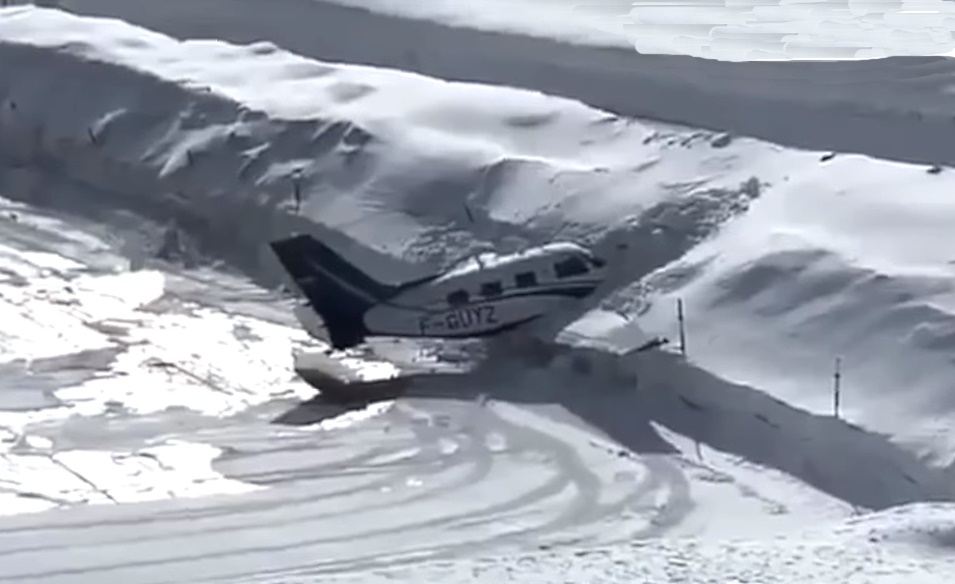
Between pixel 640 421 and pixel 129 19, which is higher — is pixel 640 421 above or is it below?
below

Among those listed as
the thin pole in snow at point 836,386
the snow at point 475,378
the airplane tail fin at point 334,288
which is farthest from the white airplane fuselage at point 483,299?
the thin pole in snow at point 836,386

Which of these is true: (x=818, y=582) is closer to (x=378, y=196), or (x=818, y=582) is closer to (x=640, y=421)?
(x=640, y=421)

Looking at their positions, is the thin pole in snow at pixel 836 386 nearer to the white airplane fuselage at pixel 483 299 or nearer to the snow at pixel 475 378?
the snow at pixel 475 378

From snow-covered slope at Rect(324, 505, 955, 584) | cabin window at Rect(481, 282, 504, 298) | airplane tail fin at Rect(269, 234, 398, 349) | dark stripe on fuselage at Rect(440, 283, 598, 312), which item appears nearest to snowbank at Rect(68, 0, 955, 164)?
dark stripe on fuselage at Rect(440, 283, 598, 312)

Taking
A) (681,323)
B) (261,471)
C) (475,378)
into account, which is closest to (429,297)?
(475,378)

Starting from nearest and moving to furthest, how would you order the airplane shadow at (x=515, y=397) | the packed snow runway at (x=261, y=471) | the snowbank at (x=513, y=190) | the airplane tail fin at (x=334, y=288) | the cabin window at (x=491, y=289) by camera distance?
the packed snow runway at (x=261, y=471) < the airplane shadow at (x=515, y=397) < the snowbank at (x=513, y=190) < the airplane tail fin at (x=334, y=288) < the cabin window at (x=491, y=289)

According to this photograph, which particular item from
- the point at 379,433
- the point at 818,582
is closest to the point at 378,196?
the point at 379,433

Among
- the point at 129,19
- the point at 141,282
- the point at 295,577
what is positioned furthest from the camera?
the point at 129,19
